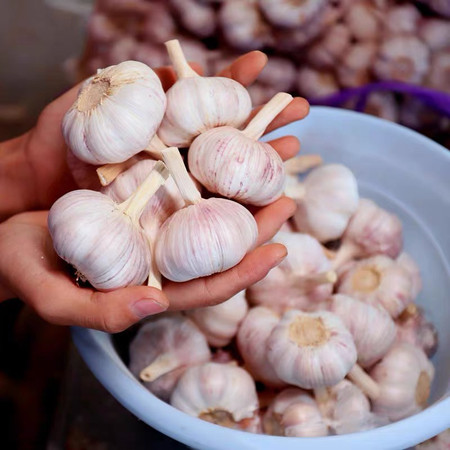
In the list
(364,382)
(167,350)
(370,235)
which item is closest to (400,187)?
(370,235)

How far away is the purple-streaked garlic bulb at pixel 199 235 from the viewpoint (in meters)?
0.57

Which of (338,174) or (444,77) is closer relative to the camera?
(338,174)

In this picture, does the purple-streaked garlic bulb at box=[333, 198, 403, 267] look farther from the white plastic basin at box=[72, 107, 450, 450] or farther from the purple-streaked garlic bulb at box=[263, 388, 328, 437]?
the purple-streaked garlic bulb at box=[263, 388, 328, 437]

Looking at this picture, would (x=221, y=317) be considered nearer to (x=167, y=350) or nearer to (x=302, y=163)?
(x=167, y=350)

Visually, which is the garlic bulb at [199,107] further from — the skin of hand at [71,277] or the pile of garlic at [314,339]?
the pile of garlic at [314,339]

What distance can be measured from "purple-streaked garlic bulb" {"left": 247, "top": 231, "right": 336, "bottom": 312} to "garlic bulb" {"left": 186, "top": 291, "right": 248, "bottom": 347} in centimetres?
3

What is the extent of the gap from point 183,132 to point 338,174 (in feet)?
0.88

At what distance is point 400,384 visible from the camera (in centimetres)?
73

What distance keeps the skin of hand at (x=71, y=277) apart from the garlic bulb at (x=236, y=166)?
37 millimetres

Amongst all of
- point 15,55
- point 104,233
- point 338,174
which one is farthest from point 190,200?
point 15,55

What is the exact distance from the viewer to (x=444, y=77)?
104 cm

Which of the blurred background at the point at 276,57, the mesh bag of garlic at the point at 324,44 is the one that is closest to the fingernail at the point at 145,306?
the blurred background at the point at 276,57

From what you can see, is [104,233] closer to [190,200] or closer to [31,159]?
[190,200]

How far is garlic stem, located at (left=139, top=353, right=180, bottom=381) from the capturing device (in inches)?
27.8
